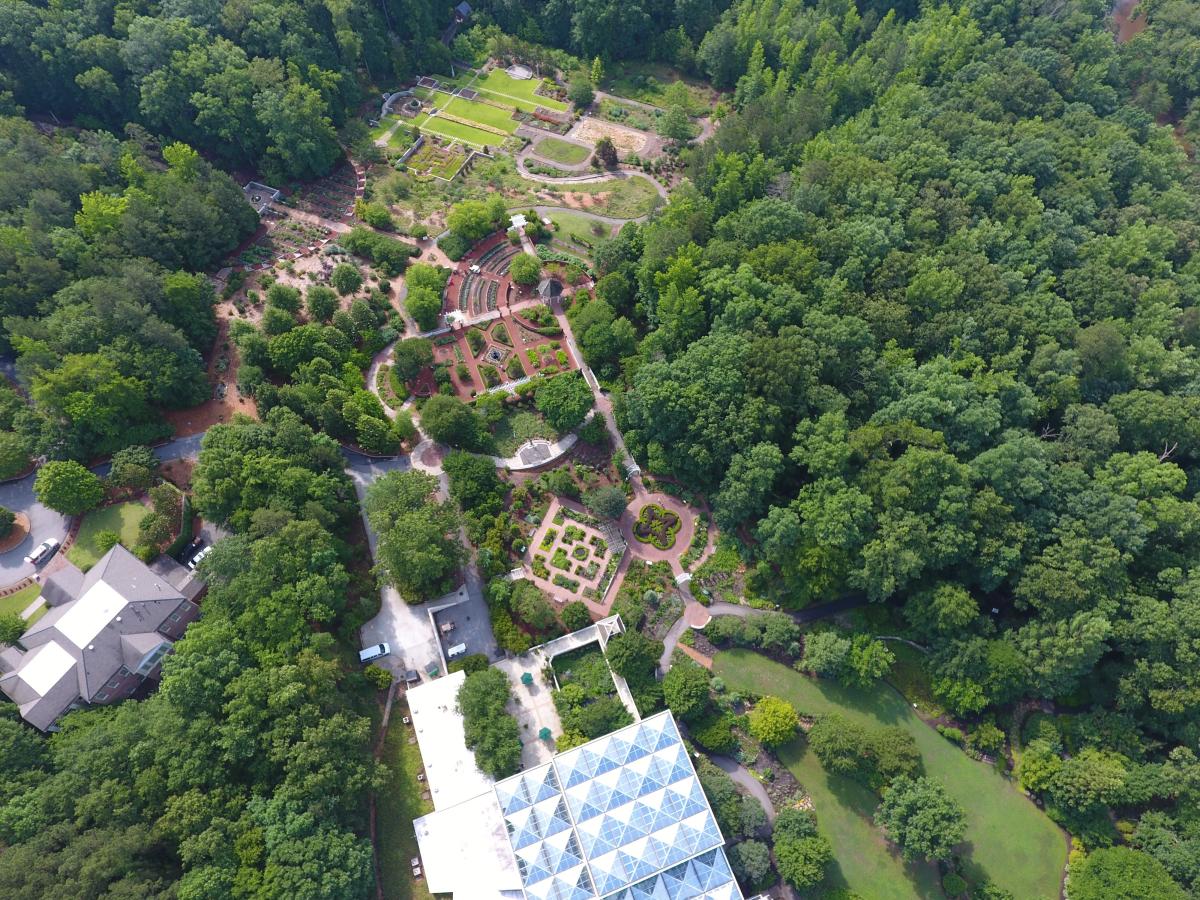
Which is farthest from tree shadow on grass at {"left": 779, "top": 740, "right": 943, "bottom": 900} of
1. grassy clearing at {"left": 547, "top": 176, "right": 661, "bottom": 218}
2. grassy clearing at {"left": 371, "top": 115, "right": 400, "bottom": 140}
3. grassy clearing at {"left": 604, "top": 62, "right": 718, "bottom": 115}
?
grassy clearing at {"left": 371, "top": 115, "right": 400, "bottom": 140}

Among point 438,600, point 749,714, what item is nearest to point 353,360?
point 438,600

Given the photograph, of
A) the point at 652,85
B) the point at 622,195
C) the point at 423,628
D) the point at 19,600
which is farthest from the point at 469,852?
the point at 652,85

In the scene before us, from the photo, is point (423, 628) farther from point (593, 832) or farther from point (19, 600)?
point (19, 600)

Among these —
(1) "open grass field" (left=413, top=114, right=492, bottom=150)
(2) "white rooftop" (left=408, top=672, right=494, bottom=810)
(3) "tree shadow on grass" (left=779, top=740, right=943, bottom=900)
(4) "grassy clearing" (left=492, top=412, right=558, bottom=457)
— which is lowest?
(3) "tree shadow on grass" (left=779, top=740, right=943, bottom=900)

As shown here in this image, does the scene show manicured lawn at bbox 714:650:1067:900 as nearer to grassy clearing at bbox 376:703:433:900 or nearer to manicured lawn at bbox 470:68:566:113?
grassy clearing at bbox 376:703:433:900

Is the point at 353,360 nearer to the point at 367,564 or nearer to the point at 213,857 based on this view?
the point at 367,564

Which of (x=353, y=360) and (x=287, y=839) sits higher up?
(x=353, y=360)
